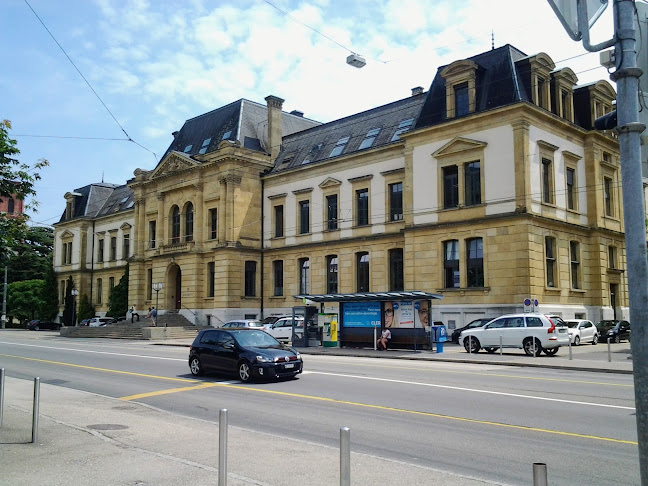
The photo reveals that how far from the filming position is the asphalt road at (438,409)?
8.22 m

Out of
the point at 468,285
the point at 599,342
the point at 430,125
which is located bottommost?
the point at 599,342

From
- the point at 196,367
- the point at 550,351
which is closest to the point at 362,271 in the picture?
the point at 550,351

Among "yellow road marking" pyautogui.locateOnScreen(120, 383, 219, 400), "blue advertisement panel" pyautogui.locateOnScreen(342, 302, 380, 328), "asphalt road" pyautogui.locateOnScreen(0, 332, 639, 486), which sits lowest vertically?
"yellow road marking" pyautogui.locateOnScreen(120, 383, 219, 400)

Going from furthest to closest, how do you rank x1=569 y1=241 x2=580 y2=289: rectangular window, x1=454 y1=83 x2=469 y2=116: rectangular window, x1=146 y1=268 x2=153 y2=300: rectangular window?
1. x1=146 y1=268 x2=153 y2=300: rectangular window
2. x1=569 y1=241 x2=580 y2=289: rectangular window
3. x1=454 y1=83 x2=469 y2=116: rectangular window

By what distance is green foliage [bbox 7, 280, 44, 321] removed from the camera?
259 feet

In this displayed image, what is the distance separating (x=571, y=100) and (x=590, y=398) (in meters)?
31.0

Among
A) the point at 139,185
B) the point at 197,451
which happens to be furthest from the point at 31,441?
the point at 139,185

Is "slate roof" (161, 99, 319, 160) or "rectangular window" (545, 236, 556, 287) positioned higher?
"slate roof" (161, 99, 319, 160)

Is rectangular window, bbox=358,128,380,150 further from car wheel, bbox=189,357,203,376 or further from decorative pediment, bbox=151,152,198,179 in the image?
car wheel, bbox=189,357,203,376

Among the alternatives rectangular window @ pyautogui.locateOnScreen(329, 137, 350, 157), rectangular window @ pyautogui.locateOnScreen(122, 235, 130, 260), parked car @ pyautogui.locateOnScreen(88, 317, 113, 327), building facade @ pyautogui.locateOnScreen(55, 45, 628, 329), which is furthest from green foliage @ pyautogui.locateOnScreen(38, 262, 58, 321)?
rectangular window @ pyautogui.locateOnScreen(329, 137, 350, 157)

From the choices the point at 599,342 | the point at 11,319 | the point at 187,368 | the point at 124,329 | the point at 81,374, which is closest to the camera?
the point at 81,374

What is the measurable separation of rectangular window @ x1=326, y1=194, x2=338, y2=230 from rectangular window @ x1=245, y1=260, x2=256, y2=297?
27.8 ft

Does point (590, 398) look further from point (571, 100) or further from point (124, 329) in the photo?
point (124, 329)

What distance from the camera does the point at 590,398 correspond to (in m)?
13.4
